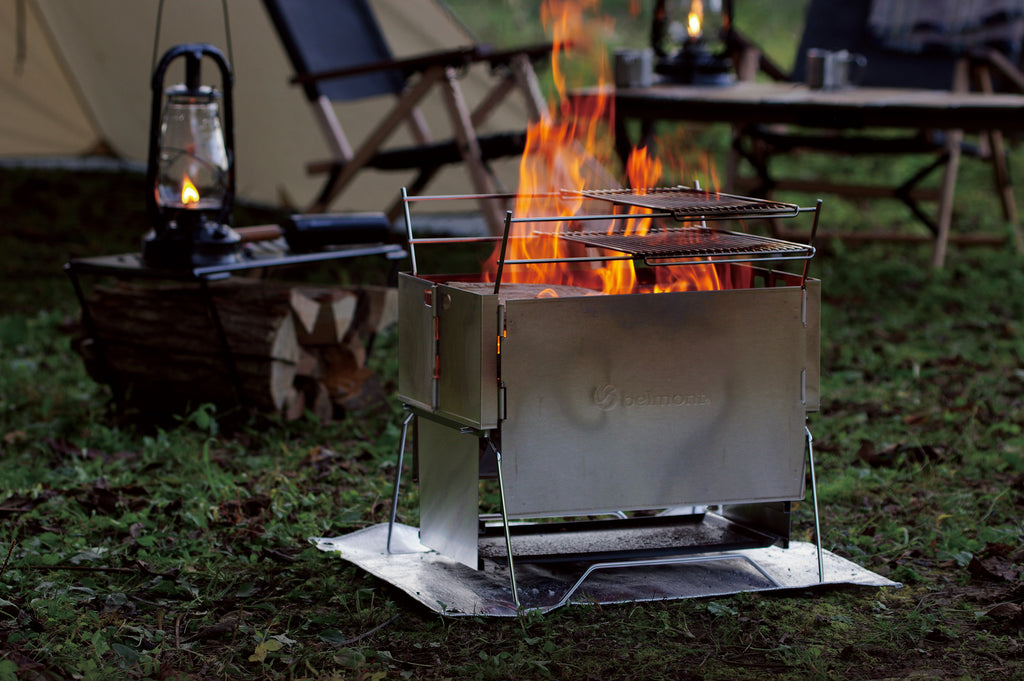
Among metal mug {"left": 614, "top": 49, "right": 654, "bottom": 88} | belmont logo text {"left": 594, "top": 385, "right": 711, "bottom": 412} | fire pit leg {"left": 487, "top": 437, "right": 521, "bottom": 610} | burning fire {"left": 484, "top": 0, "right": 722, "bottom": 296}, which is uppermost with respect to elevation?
metal mug {"left": 614, "top": 49, "right": 654, "bottom": 88}

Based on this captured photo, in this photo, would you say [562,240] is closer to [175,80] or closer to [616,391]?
[616,391]

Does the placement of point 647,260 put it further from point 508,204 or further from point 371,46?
point 371,46

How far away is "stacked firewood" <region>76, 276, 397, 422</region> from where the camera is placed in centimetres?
294

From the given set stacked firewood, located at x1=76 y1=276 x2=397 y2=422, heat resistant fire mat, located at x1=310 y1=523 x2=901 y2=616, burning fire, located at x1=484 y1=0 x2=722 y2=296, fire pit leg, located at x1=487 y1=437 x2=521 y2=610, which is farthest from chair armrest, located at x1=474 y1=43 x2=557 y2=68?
fire pit leg, located at x1=487 y1=437 x2=521 y2=610

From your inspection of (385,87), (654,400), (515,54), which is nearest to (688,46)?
(515,54)

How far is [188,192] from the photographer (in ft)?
9.54

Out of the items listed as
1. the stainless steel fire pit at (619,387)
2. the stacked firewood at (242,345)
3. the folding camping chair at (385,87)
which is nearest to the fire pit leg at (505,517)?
the stainless steel fire pit at (619,387)

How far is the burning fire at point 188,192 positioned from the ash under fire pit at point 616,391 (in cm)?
99

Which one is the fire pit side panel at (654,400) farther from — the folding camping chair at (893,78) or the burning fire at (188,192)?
the folding camping chair at (893,78)

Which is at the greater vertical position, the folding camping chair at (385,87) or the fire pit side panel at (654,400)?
the folding camping chair at (385,87)

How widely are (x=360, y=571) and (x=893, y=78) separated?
12.7ft

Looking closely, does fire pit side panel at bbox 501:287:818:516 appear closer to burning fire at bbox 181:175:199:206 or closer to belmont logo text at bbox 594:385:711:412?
belmont logo text at bbox 594:385:711:412

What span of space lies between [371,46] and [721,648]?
140 inches

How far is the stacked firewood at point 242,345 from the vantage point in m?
2.94
